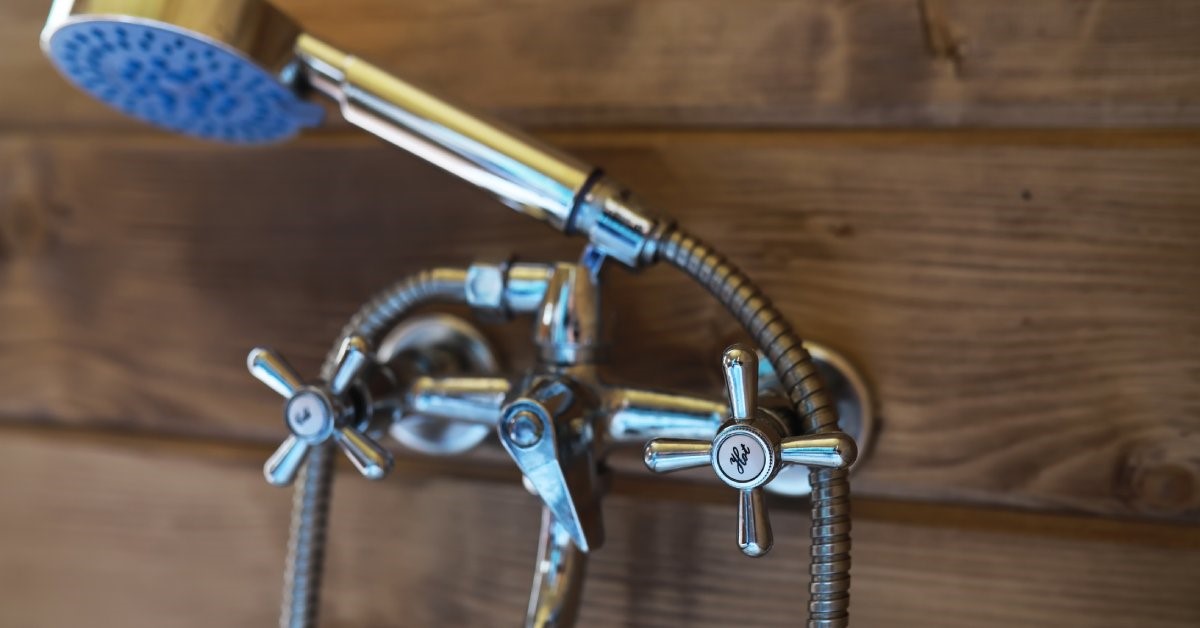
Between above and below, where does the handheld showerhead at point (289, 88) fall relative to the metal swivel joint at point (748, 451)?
above

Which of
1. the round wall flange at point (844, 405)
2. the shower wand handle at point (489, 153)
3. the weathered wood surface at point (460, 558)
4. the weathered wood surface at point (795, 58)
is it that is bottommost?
the weathered wood surface at point (460, 558)

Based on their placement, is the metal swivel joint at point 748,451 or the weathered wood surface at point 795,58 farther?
the weathered wood surface at point 795,58

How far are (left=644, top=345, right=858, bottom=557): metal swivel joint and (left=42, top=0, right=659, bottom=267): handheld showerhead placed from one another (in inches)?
3.7

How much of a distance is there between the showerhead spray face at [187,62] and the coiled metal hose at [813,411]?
0.83 ft

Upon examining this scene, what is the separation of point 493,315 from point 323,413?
0.11m

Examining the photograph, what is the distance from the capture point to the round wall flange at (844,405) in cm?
49

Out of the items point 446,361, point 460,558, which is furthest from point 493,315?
point 460,558

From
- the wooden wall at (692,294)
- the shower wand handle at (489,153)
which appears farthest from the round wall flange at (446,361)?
the shower wand handle at (489,153)

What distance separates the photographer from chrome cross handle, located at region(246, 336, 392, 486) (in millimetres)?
438

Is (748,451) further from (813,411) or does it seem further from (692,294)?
(692,294)

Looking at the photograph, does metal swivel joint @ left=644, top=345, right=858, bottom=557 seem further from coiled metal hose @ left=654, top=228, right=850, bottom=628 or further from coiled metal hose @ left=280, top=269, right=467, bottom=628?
coiled metal hose @ left=280, top=269, right=467, bottom=628

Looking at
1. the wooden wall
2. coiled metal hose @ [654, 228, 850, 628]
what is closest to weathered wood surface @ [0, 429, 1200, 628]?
the wooden wall

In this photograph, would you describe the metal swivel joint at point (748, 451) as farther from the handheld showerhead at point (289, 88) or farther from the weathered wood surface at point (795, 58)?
the weathered wood surface at point (795, 58)

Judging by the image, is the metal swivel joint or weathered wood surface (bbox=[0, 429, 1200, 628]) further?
weathered wood surface (bbox=[0, 429, 1200, 628])
